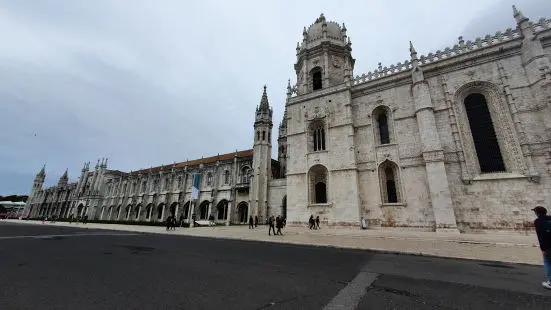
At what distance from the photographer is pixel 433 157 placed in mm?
16109

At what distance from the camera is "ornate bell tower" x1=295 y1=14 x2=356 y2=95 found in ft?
79.6

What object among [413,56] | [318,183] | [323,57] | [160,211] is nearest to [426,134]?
[413,56]

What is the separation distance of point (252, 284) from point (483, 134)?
20301mm

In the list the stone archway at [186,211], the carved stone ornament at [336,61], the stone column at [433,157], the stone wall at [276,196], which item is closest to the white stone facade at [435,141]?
the stone column at [433,157]

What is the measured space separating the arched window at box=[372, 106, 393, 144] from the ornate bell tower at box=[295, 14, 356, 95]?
5786 millimetres

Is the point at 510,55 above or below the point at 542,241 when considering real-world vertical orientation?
above

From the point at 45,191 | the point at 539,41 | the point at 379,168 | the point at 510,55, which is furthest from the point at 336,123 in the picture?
the point at 45,191

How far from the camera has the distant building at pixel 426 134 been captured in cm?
1455

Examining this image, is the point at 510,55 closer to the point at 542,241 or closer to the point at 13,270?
the point at 542,241

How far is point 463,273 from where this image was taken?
542 cm

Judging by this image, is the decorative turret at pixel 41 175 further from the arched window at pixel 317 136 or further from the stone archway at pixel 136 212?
the arched window at pixel 317 136

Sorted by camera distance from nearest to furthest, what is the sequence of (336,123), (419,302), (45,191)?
(419,302)
(336,123)
(45,191)

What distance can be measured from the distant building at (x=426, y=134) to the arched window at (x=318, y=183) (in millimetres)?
95

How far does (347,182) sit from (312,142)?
5.43m
